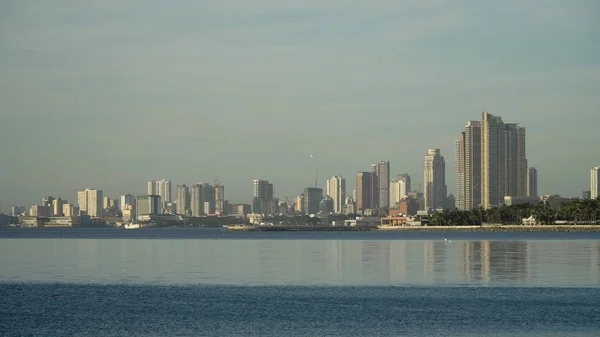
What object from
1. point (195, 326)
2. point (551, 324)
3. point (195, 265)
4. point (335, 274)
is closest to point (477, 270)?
point (335, 274)

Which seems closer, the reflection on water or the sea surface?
the sea surface

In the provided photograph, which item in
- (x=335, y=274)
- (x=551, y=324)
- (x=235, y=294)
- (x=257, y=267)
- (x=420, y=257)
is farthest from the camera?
(x=420, y=257)

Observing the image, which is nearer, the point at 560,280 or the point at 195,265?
the point at 560,280

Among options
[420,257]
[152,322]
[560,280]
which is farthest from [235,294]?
[420,257]

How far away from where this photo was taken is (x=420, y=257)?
85375 mm

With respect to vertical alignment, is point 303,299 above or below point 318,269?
below

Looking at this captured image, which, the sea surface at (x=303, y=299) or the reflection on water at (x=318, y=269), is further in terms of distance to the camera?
the reflection on water at (x=318, y=269)

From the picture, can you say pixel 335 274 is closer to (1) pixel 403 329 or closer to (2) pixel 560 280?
(2) pixel 560 280

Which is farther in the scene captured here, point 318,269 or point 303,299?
point 318,269

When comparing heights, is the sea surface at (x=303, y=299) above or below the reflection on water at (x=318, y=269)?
below

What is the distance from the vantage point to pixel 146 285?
54.2m

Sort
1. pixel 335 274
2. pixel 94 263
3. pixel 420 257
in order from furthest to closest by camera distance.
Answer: pixel 420 257, pixel 94 263, pixel 335 274

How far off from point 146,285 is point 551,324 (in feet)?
78.4

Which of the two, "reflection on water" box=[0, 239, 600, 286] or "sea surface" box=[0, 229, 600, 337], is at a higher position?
"reflection on water" box=[0, 239, 600, 286]
